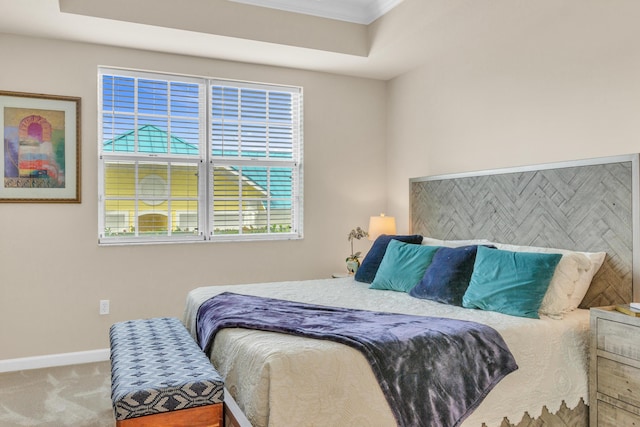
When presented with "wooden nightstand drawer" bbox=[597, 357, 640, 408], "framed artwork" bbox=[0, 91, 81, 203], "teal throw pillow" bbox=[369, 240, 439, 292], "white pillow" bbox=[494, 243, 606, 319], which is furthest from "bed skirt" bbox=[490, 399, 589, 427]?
"framed artwork" bbox=[0, 91, 81, 203]

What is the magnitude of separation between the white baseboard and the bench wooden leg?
2376 millimetres

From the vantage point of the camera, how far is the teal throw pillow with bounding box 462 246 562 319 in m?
2.55

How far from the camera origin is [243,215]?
450 centimetres

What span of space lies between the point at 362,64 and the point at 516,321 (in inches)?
112

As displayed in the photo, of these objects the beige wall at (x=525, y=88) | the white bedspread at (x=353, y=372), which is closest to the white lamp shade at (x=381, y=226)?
the beige wall at (x=525, y=88)

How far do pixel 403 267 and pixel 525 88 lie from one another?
1.53 meters

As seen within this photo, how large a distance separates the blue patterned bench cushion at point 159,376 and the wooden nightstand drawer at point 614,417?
185cm

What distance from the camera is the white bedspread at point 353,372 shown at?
1810 millimetres

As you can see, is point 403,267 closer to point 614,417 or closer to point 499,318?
point 499,318

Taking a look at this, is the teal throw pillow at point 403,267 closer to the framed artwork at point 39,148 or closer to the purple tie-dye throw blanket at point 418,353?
the purple tie-dye throw blanket at point 418,353

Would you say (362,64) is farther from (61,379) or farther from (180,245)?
(61,379)

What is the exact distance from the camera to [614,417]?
2.31m

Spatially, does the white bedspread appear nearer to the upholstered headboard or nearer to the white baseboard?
the upholstered headboard

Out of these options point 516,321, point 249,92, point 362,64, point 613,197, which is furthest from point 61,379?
point 613,197
